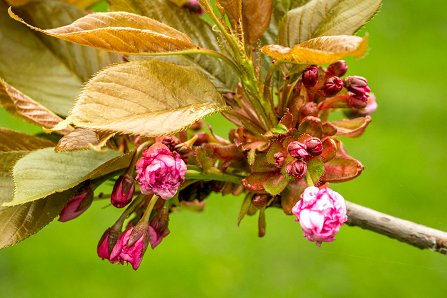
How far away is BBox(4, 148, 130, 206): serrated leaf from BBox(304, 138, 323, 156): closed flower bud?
18 centimetres

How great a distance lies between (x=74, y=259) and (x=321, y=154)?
2175 mm

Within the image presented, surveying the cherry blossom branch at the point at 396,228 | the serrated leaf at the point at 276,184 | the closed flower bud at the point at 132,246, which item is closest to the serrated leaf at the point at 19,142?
the closed flower bud at the point at 132,246

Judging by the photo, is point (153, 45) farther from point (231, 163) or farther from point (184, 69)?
point (231, 163)

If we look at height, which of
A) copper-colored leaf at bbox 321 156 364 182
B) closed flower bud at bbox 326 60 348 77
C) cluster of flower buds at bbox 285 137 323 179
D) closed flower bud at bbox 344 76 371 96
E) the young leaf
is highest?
the young leaf

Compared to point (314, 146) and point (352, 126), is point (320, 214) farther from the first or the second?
point (352, 126)

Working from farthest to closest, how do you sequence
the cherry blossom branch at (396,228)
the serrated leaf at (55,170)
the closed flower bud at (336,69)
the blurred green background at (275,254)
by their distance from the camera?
the blurred green background at (275,254)
the cherry blossom branch at (396,228)
the closed flower bud at (336,69)
the serrated leaf at (55,170)

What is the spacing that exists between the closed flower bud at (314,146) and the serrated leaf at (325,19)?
0.13 meters

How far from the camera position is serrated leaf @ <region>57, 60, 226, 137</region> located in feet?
1.97

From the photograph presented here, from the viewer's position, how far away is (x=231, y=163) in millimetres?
804

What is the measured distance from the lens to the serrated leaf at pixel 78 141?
25.3 inches

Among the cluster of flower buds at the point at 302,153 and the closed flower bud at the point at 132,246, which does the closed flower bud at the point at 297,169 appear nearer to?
the cluster of flower buds at the point at 302,153

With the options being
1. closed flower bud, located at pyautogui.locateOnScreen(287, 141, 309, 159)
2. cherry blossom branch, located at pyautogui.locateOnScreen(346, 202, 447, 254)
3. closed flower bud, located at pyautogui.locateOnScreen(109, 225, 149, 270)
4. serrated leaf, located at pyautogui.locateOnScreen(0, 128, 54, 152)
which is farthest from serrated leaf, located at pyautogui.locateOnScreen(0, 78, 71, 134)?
cherry blossom branch, located at pyautogui.locateOnScreen(346, 202, 447, 254)

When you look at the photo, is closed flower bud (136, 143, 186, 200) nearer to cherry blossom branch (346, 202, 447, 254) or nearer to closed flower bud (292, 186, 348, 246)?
closed flower bud (292, 186, 348, 246)

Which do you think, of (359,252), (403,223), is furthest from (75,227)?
(403,223)
